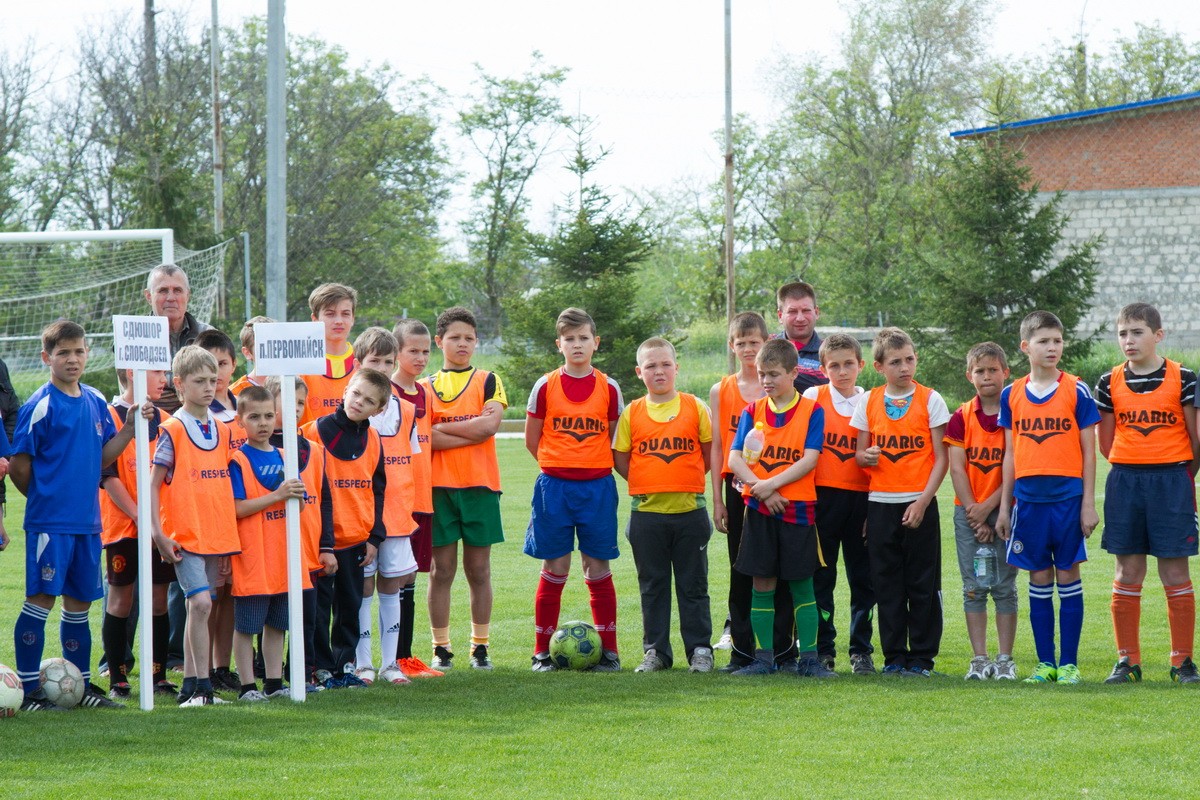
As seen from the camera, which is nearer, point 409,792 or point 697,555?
point 409,792

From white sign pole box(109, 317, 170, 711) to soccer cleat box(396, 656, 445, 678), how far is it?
1.40 meters

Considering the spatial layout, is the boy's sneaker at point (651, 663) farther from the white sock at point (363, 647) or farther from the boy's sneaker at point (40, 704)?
the boy's sneaker at point (40, 704)

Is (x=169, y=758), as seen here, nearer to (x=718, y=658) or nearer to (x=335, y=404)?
(x=335, y=404)

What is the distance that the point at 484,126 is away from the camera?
50.2 metres

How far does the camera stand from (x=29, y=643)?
600 centimetres

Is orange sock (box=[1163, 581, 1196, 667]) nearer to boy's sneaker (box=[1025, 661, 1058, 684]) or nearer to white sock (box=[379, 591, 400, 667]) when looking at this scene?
boy's sneaker (box=[1025, 661, 1058, 684])

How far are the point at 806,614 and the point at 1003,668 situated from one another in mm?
1008

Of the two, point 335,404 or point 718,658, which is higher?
point 335,404

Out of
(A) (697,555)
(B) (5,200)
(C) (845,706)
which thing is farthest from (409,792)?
(B) (5,200)

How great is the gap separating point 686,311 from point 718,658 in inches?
1946

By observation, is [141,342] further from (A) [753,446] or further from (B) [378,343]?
(A) [753,446]

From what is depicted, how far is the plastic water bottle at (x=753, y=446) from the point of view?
262 inches

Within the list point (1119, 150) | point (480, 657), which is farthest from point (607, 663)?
point (1119, 150)

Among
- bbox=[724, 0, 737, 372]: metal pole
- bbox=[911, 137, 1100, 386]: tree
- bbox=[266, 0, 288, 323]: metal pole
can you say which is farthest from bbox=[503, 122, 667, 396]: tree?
bbox=[266, 0, 288, 323]: metal pole
